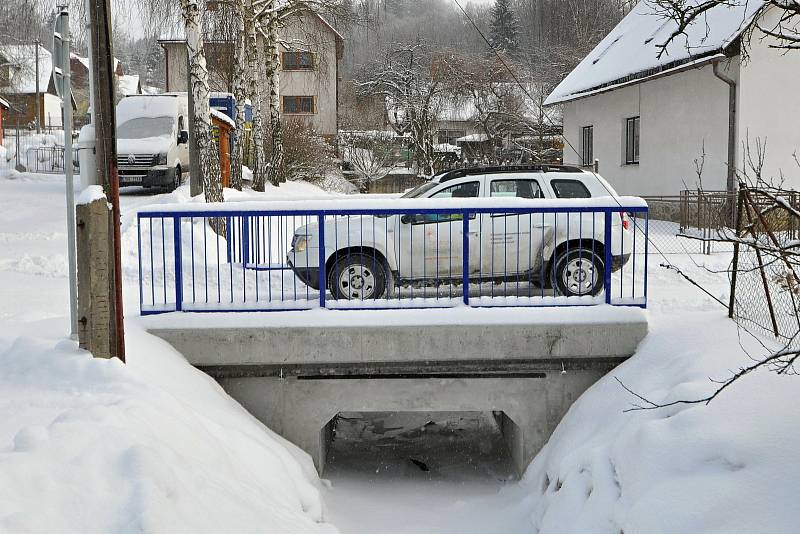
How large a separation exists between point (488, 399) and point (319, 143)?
3007 centimetres

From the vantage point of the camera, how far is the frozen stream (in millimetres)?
8172

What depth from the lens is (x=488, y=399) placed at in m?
9.14

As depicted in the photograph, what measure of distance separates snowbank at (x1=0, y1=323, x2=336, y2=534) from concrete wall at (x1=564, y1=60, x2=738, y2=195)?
12.7m

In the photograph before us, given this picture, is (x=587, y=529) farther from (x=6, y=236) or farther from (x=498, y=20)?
(x=498, y=20)

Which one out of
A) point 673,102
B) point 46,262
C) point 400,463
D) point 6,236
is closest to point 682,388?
point 400,463

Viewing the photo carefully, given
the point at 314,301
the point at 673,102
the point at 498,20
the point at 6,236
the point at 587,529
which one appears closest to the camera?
the point at 587,529

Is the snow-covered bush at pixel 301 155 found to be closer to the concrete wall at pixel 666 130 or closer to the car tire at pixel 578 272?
the concrete wall at pixel 666 130

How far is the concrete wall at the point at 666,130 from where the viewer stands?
20.1 m

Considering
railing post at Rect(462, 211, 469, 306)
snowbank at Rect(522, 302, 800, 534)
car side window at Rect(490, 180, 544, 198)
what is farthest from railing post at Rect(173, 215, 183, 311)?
car side window at Rect(490, 180, 544, 198)

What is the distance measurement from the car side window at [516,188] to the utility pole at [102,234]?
554cm

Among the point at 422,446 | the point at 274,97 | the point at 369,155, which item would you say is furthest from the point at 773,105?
the point at 369,155

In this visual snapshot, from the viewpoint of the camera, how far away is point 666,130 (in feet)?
74.2

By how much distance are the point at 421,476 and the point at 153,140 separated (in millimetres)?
15715

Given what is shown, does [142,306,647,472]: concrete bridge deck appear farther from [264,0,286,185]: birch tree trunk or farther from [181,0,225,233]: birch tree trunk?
[264,0,286,185]: birch tree trunk
